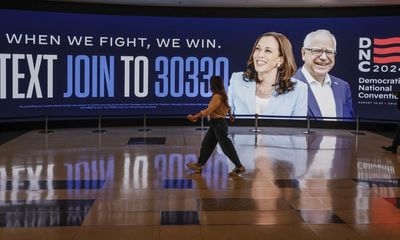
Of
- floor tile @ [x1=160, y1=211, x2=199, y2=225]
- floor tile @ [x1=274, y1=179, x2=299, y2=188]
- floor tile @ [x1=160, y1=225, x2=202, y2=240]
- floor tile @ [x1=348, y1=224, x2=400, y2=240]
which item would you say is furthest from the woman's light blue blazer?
floor tile @ [x1=160, y1=225, x2=202, y2=240]

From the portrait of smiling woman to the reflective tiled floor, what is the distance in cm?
430

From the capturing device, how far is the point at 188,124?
18.0 m

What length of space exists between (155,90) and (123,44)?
5.78 ft

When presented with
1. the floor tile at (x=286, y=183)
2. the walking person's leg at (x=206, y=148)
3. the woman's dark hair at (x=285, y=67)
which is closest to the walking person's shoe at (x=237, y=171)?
the walking person's leg at (x=206, y=148)

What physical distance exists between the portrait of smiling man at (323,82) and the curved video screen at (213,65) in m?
0.03

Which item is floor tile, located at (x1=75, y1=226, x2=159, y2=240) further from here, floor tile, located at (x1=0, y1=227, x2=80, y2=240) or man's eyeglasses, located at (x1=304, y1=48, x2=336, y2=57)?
man's eyeglasses, located at (x1=304, y1=48, x2=336, y2=57)

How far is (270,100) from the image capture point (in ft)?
58.1

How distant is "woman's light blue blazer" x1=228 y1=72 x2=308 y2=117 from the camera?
17.6 meters

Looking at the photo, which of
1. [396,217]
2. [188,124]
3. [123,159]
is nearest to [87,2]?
[188,124]

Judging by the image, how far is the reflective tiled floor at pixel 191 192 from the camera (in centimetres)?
596

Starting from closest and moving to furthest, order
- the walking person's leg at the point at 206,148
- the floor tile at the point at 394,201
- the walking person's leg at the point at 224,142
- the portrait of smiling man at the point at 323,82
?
the floor tile at the point at 394,201
the walking person's leg at the point at 224,142
the walking person's leg at the point at 206,148
the portrait of smiling man at the point at 323,82

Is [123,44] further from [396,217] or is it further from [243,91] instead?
[396,217]

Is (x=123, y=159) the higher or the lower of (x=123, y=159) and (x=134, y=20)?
the lower

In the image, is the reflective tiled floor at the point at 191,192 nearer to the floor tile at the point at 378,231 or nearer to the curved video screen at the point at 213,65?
the floor tile at the point at 378,231
